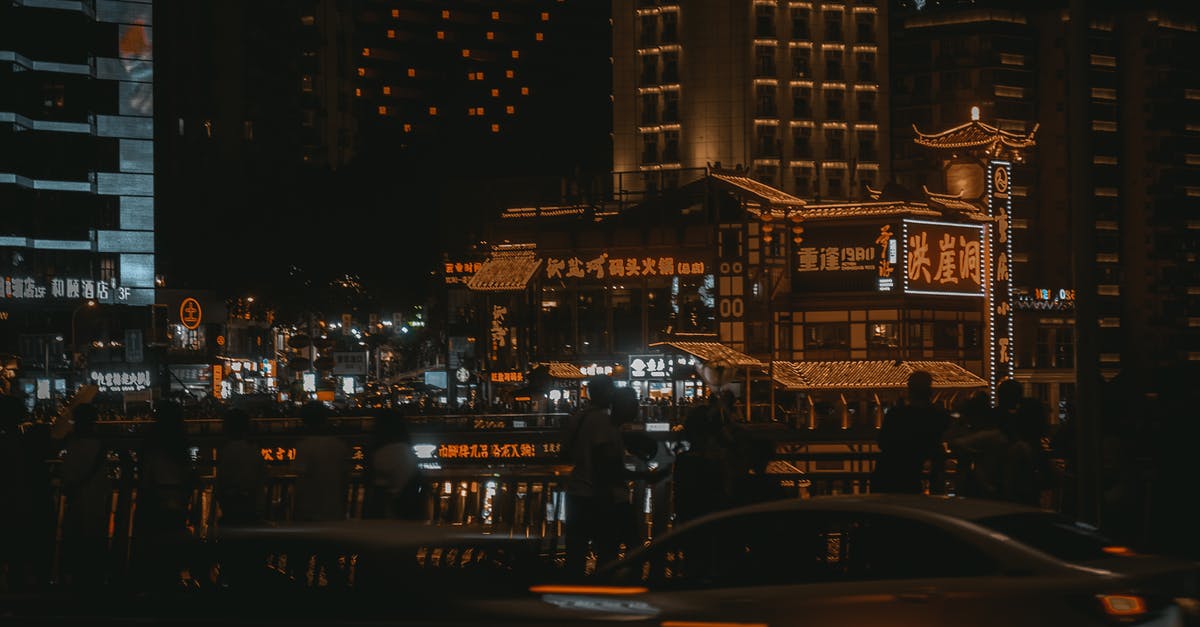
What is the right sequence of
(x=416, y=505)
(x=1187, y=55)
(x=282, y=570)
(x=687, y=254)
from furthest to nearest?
(x=1187, y=55) → (x=687, y=254) → (x=416, y=505) → (x=282, y=570)

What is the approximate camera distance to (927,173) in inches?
3324

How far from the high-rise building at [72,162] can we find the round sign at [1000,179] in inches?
1828

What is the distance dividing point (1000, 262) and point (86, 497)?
139ft

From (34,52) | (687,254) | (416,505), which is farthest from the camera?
(34,52)

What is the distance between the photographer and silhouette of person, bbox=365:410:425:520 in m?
12.0

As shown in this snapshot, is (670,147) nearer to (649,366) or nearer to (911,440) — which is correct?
(649,366)

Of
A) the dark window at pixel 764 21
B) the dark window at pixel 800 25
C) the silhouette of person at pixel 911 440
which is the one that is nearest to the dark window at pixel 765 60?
the dark window at pixel 764 21

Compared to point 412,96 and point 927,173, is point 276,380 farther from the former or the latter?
point 412,96

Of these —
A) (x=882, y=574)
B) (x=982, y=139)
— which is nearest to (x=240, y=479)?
(x=882, y=574)

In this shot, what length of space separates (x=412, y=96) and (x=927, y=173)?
94.7m

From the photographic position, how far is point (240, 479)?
13016 mm

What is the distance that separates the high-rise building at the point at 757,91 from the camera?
267ft

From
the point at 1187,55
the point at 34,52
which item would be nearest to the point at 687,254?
the point at 34,52

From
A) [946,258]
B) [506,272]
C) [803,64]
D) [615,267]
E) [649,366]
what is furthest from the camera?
[803,64]
